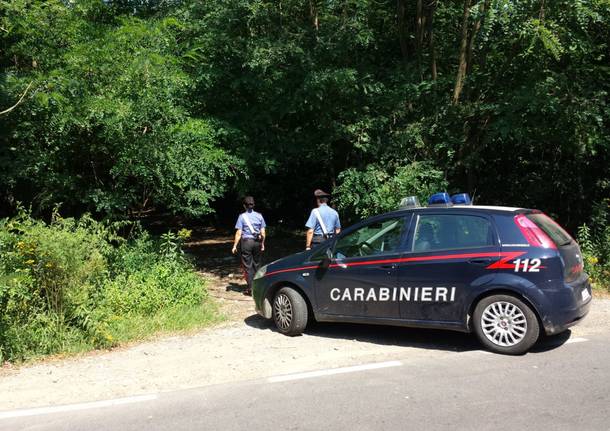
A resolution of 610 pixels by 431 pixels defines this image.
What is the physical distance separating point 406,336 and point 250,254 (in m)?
3.52

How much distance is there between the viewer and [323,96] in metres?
10.6

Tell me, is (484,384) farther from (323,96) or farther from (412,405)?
(323,96)

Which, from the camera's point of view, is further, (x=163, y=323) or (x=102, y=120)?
(x=102, y=120)

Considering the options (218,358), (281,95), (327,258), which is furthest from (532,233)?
(281,95)

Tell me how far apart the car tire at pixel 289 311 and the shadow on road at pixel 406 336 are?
10.0 inches

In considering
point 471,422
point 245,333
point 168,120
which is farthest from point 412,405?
point 168,120

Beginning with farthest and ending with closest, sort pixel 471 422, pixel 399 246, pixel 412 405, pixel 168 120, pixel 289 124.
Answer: pixel 289 124 < pixel 168 120 < pixel 399 246 < pixel 412 405 < pixel 471 422

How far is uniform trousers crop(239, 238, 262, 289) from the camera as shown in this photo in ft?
31.3

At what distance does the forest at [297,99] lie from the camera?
30.1 feet

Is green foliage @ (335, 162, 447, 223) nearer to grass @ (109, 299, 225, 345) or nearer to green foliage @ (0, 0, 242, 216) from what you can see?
green foliage @ (0, 0, 242, 216)

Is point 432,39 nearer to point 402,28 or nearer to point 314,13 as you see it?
point 402,28

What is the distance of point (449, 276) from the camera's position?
608 centimetres

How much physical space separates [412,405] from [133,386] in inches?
104

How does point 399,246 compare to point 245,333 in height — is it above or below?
above
